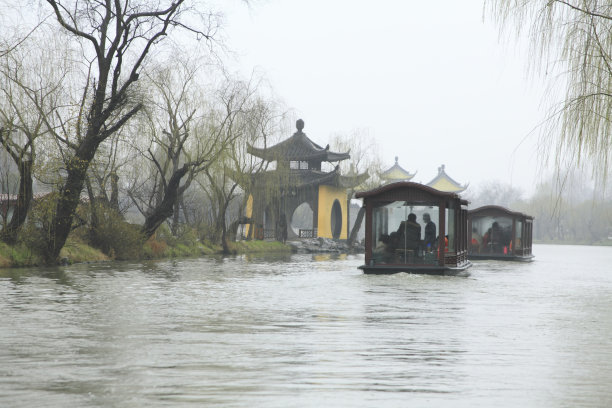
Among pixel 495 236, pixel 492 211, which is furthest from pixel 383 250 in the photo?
pixel 495 236

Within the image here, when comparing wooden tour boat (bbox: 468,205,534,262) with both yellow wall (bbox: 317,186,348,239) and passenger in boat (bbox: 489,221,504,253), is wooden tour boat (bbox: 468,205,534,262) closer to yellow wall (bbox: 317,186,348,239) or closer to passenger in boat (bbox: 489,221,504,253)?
passenger in boat (bbox: 489,221,504,253)

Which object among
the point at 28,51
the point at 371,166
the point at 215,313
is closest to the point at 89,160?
the point at 28,51

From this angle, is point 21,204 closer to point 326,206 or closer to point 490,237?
point 490,237

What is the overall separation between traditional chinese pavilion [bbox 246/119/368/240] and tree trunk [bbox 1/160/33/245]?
2409 cm

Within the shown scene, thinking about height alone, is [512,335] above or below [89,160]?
below

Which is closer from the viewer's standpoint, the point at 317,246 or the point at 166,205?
the point at 166,205

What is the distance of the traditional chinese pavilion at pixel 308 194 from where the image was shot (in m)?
47.8

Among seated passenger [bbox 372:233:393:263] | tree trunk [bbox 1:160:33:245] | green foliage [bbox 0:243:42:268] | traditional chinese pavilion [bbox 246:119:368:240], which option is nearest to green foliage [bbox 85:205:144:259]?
green foliage [bbox 0:243:42:268]

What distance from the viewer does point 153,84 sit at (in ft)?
98.7

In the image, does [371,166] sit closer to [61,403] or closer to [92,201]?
[92,201]

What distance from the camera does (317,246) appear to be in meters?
46.6

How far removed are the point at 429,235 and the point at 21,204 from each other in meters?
10.8

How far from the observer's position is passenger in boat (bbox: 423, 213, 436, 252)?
19734 mm

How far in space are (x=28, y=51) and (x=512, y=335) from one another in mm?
16398
